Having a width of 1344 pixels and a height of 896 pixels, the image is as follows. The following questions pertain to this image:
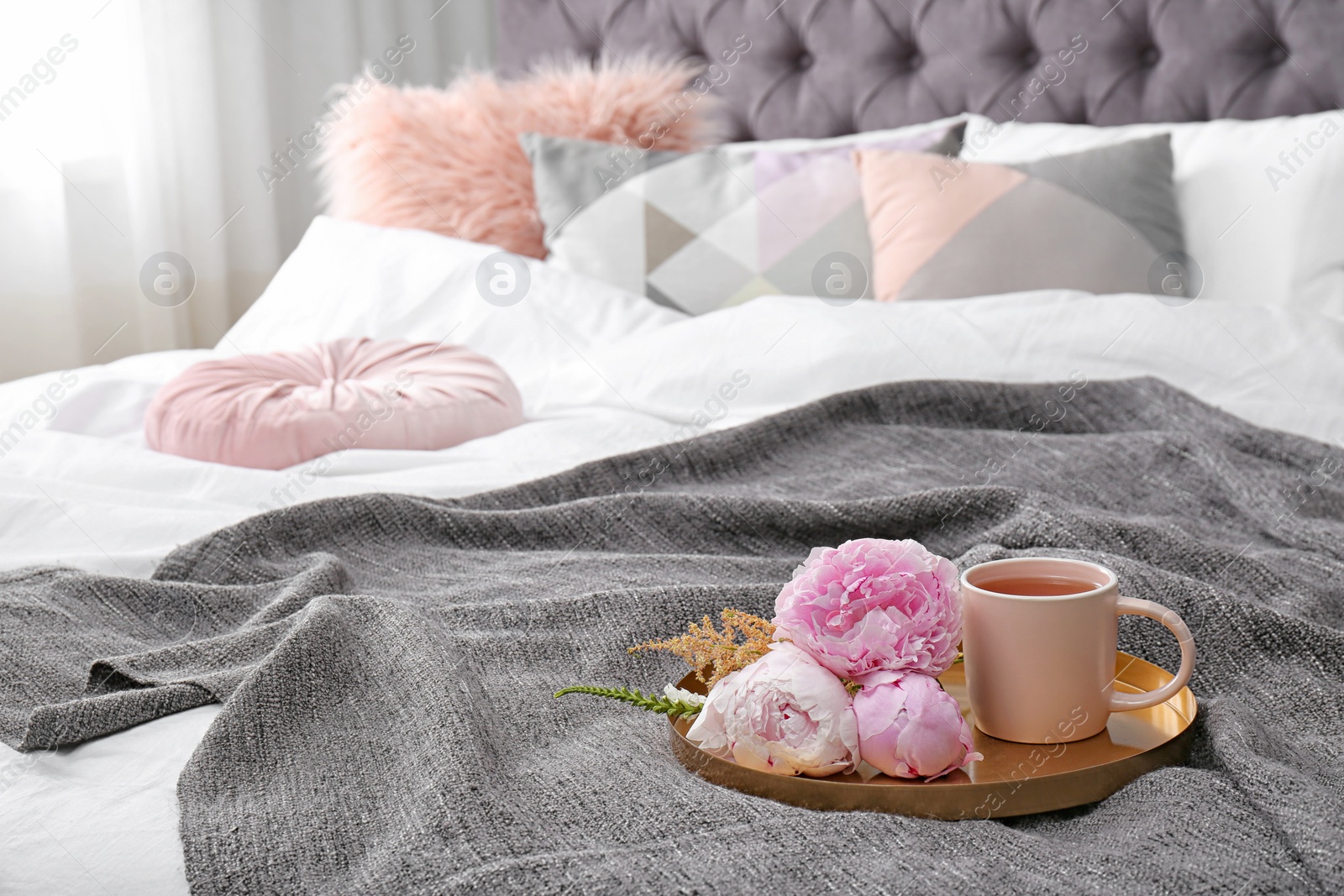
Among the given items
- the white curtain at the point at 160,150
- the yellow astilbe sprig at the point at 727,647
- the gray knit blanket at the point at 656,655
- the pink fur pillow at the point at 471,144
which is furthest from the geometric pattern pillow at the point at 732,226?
the yellow astilbe sprig at the point at 727,647

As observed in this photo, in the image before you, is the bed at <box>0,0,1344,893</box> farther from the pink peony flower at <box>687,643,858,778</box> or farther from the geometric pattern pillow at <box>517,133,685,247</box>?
the geometric pattern pillow at <box>517,133,685,247</box>

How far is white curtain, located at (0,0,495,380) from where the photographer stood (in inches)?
89.1

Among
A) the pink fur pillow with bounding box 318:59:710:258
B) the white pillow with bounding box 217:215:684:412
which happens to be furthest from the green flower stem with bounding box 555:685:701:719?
the pink fur pillow with bounding box 318:59:710:258

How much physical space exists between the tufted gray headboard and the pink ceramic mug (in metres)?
1.50

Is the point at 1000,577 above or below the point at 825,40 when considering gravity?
below

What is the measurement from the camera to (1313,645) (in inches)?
25.3

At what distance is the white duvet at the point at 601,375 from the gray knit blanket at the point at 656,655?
111 millimetres

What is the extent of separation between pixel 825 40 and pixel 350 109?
0.86 metres

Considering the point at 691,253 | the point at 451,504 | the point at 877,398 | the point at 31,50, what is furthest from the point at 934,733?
the point at 31,50

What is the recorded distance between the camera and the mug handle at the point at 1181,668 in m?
0.52

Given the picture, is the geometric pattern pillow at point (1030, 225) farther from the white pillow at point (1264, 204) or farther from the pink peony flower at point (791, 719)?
the pink peony flower at point (791, 719)

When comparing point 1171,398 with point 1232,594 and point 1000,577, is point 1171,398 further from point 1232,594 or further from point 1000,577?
point 1000,577

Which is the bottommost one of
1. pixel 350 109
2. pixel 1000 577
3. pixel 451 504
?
pixel 451 504

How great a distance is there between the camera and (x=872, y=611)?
1.63ft
